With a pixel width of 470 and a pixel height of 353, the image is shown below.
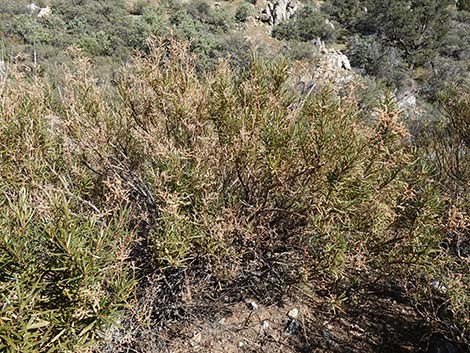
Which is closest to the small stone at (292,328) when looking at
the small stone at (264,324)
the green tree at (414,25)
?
the small stone at (264,324)

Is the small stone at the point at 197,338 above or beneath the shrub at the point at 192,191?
beneath

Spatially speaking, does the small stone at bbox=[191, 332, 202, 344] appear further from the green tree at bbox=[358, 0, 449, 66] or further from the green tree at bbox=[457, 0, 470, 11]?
the green tree at bbox=[457, 0, 470, 11]

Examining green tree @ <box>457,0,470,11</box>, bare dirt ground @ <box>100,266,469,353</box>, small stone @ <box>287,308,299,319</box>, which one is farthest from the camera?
green tree @ <box>457,0,470,11</box>

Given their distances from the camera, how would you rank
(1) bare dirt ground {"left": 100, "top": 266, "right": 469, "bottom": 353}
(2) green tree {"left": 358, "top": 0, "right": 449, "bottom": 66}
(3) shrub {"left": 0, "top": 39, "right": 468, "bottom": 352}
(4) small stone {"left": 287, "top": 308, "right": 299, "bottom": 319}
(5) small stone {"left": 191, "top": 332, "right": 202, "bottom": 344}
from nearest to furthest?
(3) shrub {"left": 0, "top": 39, "right": 468, "bottom": 352}, (1) bare dirt ground {"left": 100, "top": 266, "right": 469, "bottom": 353}, (5) small stone {"left": 191, "top": 332, "right": 202, "bottom": 344}, (4) small stone {"left": 287, "top": 308, "right": 299, "bottom": 319}, (2) green tree {"left": 358, "top": 0, "right": 449, "bottom": 66}

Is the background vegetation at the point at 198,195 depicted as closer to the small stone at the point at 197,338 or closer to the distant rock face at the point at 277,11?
the small stone at the point at 197,338

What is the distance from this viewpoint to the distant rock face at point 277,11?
27663 mm

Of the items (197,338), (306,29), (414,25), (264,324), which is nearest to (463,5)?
(414,25)

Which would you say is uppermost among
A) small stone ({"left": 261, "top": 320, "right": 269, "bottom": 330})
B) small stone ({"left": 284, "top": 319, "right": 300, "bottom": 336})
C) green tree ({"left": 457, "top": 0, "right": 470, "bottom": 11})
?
green tree ({"left": 457, "top": 0, "right": 470, "bottom": 11})

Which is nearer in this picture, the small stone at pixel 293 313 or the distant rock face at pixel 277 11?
the small stone at pixel 293 313

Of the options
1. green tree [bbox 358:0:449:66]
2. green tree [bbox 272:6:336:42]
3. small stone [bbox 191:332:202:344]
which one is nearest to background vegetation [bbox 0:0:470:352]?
small stone [bbox 191:332:202:344]

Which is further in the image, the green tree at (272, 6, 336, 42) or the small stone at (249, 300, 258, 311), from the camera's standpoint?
the green tree at (272, 6, 336, 42)

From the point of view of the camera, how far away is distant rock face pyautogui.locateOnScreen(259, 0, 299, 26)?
1089 inches

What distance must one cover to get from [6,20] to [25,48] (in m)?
4.40

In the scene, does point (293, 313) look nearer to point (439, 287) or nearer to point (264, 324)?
point (264, 324)
